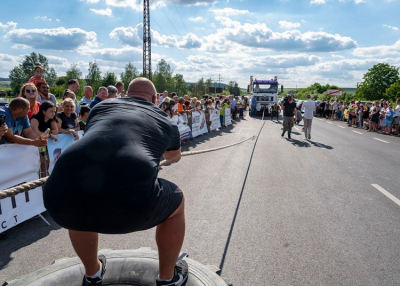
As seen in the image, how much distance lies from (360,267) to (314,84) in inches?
6391

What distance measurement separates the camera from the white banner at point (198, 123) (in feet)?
48.7

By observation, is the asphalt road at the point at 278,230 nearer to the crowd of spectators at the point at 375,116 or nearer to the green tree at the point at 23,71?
the crowd of spectators at the point at 375,116

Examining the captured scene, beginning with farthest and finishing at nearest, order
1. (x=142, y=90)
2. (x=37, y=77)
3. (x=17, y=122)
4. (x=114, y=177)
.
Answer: (x=37, y=77), (x=17, y=122), (x=142, y=90), (x=114, y=177)

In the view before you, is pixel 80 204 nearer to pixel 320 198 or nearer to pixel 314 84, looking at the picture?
pixel 320 198

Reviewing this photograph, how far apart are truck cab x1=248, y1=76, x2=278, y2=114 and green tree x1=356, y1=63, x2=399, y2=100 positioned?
50.0 metres

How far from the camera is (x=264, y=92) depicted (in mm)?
31250

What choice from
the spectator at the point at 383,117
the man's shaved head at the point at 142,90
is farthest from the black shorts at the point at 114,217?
the spectator at the point at 383,117

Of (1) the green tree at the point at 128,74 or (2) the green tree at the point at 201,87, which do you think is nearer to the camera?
(1) the green tree at the point at 128,74

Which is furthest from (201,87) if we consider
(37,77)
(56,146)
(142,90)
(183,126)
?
(142,90)

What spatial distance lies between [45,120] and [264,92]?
2737 cm

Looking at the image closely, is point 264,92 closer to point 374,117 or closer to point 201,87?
point 374,117

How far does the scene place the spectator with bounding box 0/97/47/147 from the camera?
4.79 m

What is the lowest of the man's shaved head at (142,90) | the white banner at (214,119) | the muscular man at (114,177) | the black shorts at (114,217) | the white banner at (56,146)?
the white banner at (214,119)

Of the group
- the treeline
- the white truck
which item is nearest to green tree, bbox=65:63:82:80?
the treeline
